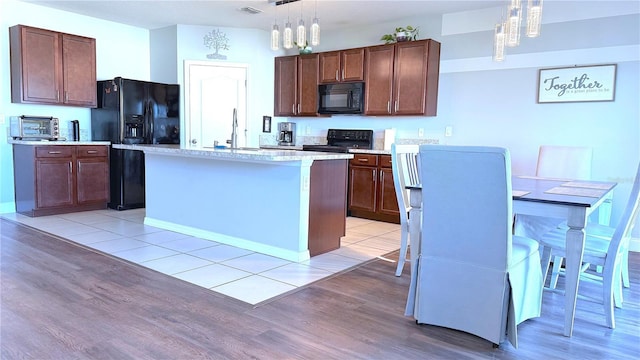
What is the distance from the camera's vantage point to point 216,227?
3906 millimetres

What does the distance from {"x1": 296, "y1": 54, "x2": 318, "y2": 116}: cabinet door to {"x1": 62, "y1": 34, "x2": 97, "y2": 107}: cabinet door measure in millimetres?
2693

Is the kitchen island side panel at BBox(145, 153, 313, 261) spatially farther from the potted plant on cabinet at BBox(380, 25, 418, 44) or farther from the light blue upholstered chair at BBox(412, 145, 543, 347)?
the potted plant on cabinet at BBox(380, 25, 418, 44)

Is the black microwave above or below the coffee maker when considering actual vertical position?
above

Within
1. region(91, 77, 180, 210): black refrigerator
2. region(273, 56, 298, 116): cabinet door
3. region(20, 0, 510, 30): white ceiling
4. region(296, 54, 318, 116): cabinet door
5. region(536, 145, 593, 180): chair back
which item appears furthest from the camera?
region(273, 56, 298, 116): cabinet door

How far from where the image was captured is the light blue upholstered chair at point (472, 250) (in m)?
1.94

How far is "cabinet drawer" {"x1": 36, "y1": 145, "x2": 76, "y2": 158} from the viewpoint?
4773 mm

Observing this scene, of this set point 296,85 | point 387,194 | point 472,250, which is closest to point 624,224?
point 472,250

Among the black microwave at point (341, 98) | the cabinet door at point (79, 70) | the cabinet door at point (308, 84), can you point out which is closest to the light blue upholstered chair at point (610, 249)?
the black microwave at point (341, 98)

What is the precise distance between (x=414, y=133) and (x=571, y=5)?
2075 millimetres

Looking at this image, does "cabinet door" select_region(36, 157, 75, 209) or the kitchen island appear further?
"cabinet door" select_region(36, 157, 75, 209)

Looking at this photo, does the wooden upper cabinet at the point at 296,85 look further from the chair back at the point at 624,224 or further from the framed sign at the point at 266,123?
the chair back at the point at 624,224

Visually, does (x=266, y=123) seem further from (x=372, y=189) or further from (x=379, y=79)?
(x=372, y=189)

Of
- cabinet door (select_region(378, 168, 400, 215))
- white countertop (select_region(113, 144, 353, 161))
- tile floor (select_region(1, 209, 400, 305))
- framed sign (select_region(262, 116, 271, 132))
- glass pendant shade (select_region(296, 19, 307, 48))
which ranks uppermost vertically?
glass pendant shade (select_region(296, 19, 307, 48))

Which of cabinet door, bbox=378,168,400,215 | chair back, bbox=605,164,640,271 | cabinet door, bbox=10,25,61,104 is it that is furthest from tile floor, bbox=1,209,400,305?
chair back, bbox=605,164,640,271
